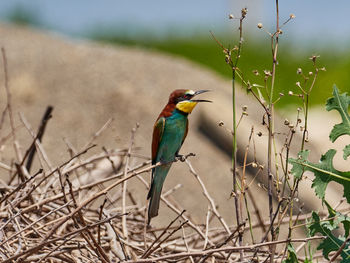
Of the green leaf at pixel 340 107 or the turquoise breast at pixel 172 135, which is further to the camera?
the turquoise breast at pixel 172 135

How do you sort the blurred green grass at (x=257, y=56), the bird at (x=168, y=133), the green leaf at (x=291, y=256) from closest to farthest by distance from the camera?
the green leaf at (x=291, y=256), the bird at (x=168, y=133), the blurred green grass at (x=257, y=56)

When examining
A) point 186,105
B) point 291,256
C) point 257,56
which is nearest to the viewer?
point 291,256

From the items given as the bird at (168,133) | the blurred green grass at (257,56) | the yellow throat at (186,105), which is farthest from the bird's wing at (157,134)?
the blurred green grass at (257,56)

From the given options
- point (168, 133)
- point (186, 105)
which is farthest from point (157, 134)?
point (186, 105)

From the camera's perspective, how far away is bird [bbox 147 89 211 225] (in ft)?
7.22

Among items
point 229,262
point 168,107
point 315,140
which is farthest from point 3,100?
point 229,262

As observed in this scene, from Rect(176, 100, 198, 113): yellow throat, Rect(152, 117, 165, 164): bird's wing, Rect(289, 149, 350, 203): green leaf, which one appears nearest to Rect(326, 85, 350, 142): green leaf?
Rect(289, 149, 350, 203): green leaf

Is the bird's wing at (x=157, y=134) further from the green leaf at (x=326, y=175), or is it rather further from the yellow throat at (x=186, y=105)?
the green leaf at (x=326, y=175)

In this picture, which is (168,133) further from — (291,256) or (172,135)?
(291,256)

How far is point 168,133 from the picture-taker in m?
2.38

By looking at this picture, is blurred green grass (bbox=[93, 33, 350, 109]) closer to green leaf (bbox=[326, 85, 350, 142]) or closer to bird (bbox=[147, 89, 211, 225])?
bird (bbox=[147, 89, 211, 225])

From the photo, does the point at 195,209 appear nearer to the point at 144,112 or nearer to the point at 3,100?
the point at 144,112

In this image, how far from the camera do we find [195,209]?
434cm

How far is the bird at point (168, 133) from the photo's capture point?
86.6 inches
